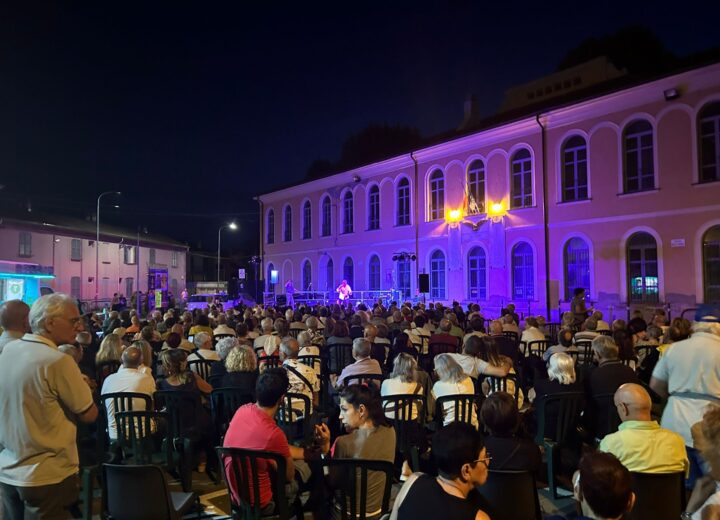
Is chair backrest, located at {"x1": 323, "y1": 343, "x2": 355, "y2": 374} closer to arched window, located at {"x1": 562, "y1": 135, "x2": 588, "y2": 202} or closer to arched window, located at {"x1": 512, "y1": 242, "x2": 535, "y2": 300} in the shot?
arched window, located at {"x1": 512, "y1": 242, "x2": 535, "y2": 300}

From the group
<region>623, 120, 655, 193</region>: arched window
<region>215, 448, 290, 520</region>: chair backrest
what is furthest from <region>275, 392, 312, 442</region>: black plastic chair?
<region>623, 120, 655, 193</region>: arched window

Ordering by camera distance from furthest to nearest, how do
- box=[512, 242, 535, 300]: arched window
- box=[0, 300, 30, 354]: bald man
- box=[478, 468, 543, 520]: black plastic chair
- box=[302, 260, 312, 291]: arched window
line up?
box=[302, 260, 312, 291]: arched window < box=[512, 242, 535, 300]: arched window < box=[0, 300, 30, 354]: bald man < box=[478, 468, 543, 520]: black plastic chair

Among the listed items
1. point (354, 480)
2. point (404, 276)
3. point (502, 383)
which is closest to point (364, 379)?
point (502, 383)

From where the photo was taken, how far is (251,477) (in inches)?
121

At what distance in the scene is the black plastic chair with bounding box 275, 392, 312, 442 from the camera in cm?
488

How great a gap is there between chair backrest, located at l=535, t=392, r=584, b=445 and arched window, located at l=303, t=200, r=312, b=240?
87.4 ft

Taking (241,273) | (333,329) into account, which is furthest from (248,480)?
(241,273)

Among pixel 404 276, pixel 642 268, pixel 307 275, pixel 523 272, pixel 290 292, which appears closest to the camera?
pixel 642 268

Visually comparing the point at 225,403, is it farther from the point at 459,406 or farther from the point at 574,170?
the point at 574,170

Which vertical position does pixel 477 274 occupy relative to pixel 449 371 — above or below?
above

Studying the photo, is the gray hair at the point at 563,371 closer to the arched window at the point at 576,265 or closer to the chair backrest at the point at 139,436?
the chair backrest at the point at 139,436

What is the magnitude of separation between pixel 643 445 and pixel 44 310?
11.7 ft

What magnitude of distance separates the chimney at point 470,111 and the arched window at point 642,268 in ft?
45.1

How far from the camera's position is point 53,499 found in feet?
8.93
